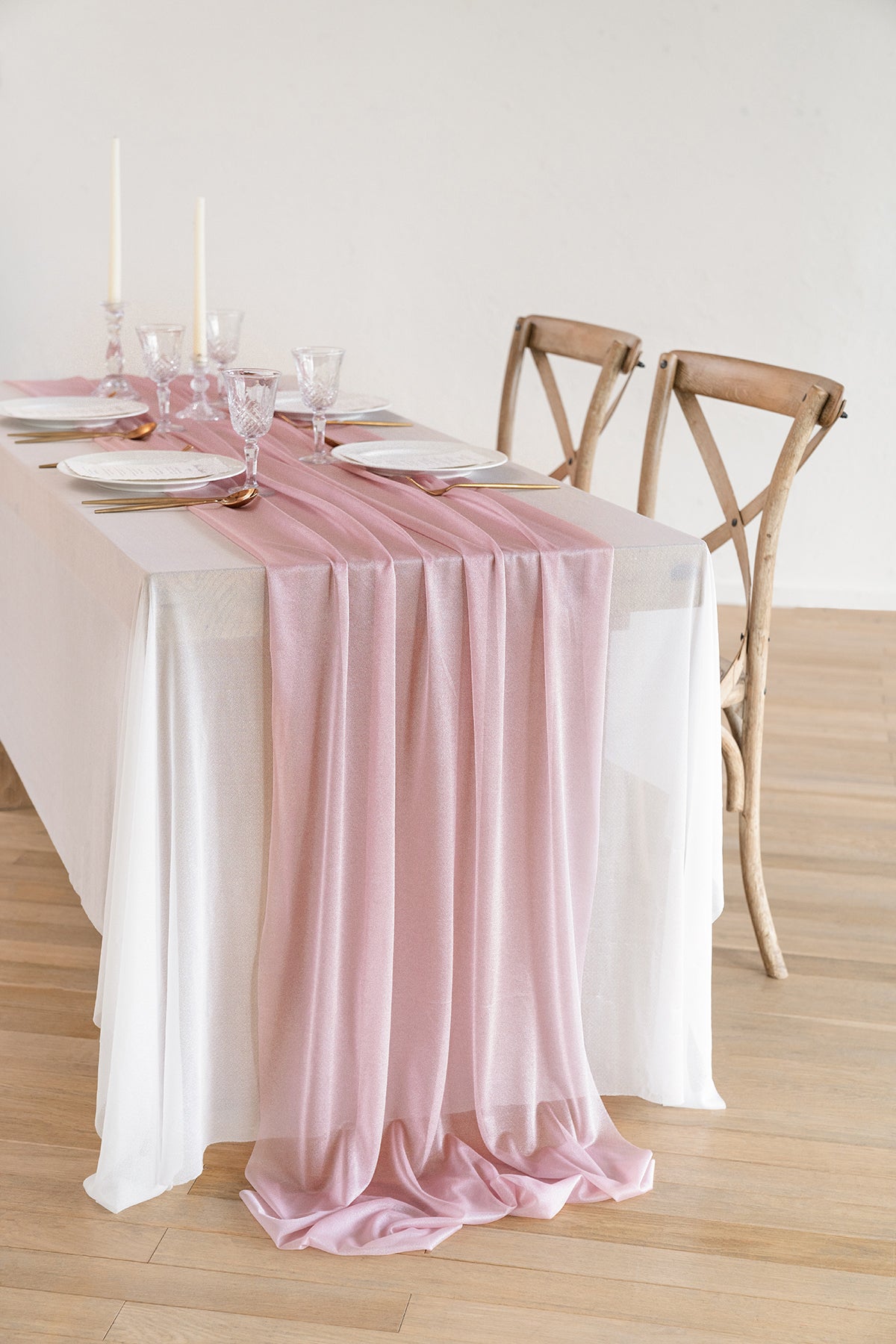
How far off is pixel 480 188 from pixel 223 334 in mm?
1970

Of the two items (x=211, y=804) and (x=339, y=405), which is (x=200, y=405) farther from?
(x=211, y=804)

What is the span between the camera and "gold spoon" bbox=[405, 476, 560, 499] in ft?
5.58

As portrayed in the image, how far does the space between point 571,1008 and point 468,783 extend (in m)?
0.31

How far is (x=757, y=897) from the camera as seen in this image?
2041 mm

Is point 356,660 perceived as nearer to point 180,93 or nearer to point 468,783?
point 468,783

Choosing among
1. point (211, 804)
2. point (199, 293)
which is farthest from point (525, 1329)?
point (199, 293)

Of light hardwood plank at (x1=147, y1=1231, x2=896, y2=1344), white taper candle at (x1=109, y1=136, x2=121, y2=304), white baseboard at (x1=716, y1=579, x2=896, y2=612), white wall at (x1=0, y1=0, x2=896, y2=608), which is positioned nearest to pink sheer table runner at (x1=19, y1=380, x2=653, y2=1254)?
light hardwood plank at (x1=147, y1=1231, x2=896, y2=1344)

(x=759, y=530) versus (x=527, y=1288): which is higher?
(x=759, y=530)

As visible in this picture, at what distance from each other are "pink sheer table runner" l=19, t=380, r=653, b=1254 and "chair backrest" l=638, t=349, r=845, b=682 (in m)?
0.44

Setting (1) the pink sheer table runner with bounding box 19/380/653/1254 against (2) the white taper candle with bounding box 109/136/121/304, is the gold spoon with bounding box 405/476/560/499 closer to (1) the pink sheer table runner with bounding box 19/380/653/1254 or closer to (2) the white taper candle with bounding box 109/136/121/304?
(1) the pink sheer table runner with bounding box 19/380/653/1254

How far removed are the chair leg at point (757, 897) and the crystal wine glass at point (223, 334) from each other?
3.45 ft

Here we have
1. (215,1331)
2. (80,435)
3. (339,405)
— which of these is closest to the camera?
(215,1331)

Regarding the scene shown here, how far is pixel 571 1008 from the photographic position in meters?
1.58

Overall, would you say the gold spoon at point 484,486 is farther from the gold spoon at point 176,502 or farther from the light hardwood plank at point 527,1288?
the light hardwood plank at point 527,1288
